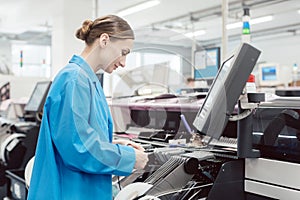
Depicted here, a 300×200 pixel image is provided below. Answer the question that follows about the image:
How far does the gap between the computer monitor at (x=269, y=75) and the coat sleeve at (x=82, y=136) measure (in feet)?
16.3

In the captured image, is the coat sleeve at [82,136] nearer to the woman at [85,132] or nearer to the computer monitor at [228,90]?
the woman at [85,132]

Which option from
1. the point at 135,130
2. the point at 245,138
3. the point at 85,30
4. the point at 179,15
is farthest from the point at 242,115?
the point at 179,15

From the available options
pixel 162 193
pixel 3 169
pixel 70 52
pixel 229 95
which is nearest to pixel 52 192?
pixel 162 193

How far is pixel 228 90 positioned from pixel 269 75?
A: 16.8ft

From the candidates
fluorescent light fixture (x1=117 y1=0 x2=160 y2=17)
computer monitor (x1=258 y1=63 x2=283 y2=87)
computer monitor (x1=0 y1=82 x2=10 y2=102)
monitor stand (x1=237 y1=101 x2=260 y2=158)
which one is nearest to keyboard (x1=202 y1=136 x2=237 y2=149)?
monitor stand (x1=237 y1=101 x2=260 y2=158)

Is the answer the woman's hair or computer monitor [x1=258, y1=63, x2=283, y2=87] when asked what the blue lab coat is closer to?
the woman's hair

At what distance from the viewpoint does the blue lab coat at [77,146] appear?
3.85 ft

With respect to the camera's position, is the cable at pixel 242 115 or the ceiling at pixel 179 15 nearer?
the cable at pixel 242 115

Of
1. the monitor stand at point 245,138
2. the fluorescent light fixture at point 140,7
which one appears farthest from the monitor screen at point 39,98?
the fluorescent light fixture at point 140,7

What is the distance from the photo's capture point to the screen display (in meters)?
5.79

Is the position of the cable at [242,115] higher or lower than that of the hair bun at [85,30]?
lower

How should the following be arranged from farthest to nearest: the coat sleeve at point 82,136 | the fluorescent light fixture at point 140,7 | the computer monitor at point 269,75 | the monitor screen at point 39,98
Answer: the fluorescent light fixture at point 140,7, the computer monitor at point 269,75, the monitor screen at point 39,98, the coat sleeve at point 82,136

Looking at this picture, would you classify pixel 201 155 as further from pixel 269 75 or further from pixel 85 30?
pixel 269 75

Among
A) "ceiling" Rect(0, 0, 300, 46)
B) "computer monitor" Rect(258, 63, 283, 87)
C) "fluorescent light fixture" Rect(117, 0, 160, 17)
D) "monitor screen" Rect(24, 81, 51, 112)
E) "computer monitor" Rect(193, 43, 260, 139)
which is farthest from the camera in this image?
"ceiling" Rect(0, 0, 300, 46)
